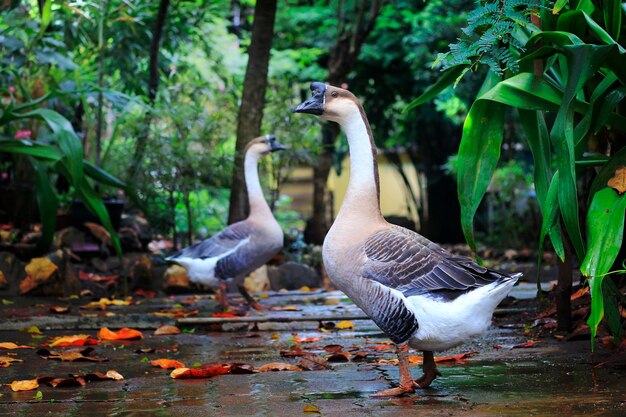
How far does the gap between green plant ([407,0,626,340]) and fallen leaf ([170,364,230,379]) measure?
142 centimetres

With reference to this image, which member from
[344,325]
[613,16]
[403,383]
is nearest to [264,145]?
[344,325]

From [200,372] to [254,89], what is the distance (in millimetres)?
5799

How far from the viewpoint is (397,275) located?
3.77 m

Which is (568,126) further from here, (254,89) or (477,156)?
(254,89)

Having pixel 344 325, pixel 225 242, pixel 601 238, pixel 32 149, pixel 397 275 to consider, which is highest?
pixel 32 149

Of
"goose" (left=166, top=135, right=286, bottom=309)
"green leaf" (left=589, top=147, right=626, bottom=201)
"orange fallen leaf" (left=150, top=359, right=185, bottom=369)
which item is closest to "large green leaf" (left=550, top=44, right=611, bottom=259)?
"green leaf" (left=589, top=147, right=626, bottom=201)

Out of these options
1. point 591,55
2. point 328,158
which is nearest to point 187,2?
point 328,158

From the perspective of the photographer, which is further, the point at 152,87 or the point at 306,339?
the point at 152,87

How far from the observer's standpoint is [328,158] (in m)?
14.3

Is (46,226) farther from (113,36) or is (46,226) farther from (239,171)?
(113,36)

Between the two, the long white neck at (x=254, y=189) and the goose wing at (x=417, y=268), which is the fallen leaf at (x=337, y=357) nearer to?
the goose wing at (x=417, y=268)

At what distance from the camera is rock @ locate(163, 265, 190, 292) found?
9250mm

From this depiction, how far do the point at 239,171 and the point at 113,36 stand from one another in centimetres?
379

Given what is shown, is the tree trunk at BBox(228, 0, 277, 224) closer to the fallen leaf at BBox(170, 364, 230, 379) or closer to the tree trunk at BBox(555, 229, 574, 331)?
the tree trunk at BBox(555, 229, 574, 331)
